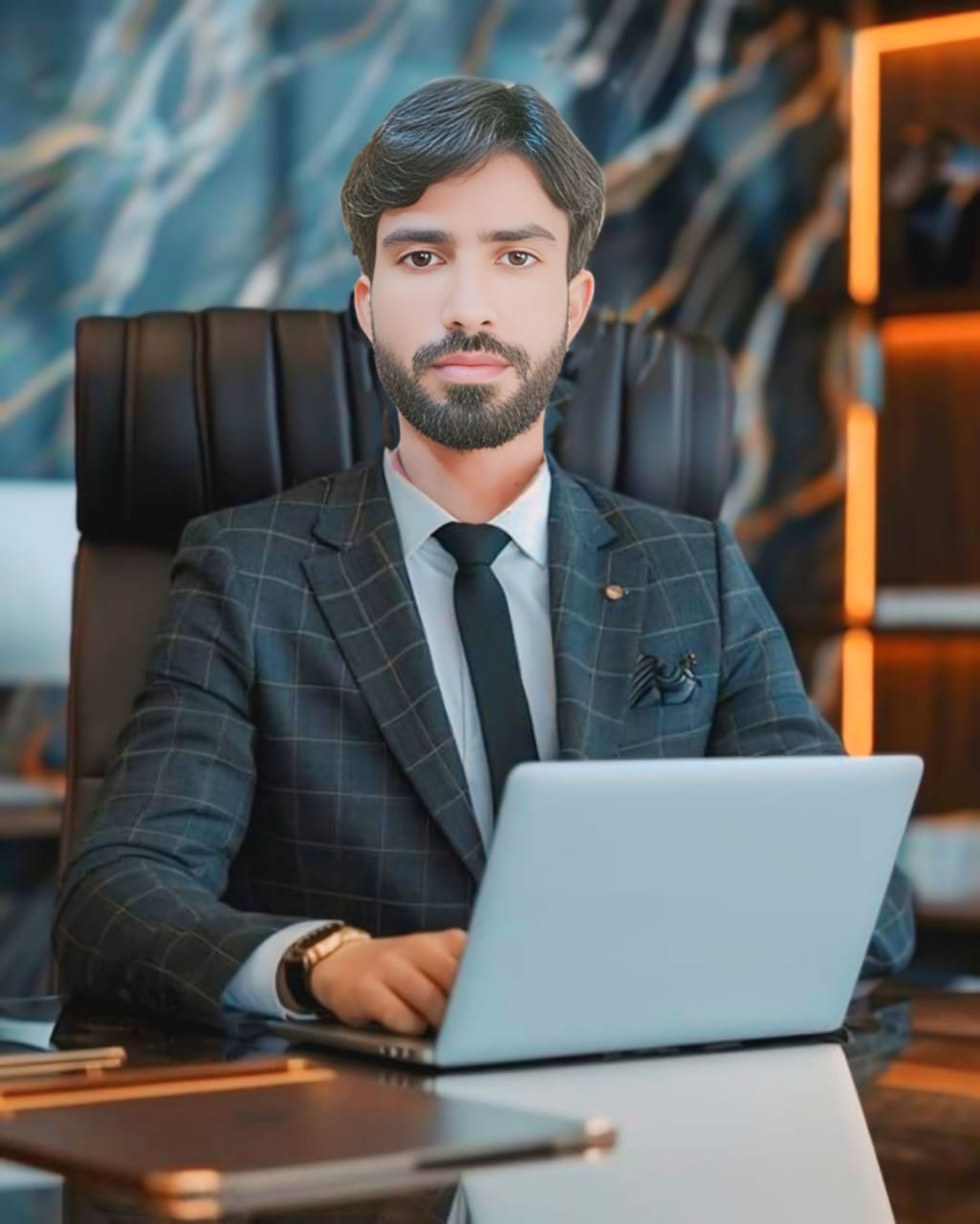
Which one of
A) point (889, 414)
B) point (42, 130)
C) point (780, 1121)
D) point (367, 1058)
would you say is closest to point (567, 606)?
point (367, 1058)

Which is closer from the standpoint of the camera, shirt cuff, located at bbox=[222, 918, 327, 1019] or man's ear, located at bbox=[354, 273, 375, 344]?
shirt cuff, located at bbox=[222, 918, 327, 1019]

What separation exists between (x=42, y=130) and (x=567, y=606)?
5.82 ft

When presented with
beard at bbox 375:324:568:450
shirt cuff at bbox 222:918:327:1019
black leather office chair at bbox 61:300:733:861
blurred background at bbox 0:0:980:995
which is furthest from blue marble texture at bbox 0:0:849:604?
shirt cuff at bbox 222:918:327:1019

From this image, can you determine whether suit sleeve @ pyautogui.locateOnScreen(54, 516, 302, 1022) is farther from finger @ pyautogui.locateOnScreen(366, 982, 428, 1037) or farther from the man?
finger @ pyautogui.locateOnScreen(366, 982, 428, 1037)

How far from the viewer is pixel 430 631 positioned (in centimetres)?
162

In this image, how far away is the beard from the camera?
1.54 meters

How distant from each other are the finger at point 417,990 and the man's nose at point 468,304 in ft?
1.98

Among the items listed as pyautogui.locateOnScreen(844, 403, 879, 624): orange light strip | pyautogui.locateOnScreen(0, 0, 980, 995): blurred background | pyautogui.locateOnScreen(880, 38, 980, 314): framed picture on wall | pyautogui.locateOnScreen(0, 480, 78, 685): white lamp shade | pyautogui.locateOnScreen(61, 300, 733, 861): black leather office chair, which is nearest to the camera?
pyautogui.locateOnScreen(61, 300, 733, 861): black leather office chair

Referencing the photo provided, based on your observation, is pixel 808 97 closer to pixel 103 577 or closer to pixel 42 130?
pixel 42 130

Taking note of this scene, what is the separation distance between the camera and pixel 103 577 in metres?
1.77

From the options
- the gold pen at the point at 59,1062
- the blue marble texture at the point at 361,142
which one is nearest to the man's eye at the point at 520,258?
the gold pen at the point at 59,1062

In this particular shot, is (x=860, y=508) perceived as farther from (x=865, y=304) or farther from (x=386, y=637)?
(x=386, y=637)

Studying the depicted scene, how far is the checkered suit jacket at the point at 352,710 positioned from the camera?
149 centimetres

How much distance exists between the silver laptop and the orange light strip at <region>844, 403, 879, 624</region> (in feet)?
7.99
